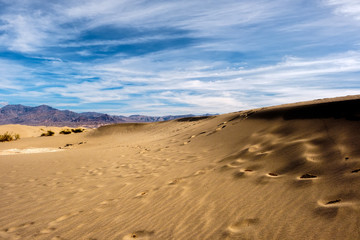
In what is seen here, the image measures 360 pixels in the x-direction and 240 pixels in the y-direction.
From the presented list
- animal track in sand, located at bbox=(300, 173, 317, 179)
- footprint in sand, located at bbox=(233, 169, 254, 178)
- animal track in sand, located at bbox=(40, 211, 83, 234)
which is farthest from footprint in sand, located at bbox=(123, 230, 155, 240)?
animal track in sand, located at bbox=(300, 173, 317, 179)

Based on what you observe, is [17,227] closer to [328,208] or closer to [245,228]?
[245,228]

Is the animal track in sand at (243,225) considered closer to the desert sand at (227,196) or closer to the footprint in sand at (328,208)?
the desert sand at (227,196)

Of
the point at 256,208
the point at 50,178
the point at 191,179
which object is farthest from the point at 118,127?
the point at 256,208

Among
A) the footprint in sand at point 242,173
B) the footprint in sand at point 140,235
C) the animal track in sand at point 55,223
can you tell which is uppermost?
the footprint in sand at point 242,173

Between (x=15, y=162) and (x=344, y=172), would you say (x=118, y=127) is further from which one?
(x=344, y=172)

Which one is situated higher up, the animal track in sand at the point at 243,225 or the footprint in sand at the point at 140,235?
the animal track in sand at the point at 243,225

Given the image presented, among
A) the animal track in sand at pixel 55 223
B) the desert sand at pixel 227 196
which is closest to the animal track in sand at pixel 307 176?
the desert sand at pixel 227 196

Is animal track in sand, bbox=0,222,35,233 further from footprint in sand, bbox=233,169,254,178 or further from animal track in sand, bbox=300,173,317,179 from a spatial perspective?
animal track in sand, bbox=300,173,317,179

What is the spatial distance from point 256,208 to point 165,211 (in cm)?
119

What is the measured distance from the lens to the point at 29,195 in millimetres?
4492

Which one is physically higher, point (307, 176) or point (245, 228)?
point (307, 176)

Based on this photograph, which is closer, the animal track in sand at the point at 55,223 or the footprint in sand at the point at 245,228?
the footprint in sand at the point at 245,228

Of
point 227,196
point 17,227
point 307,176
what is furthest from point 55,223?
point 307,176

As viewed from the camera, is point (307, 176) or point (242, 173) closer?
point (307, 176)
